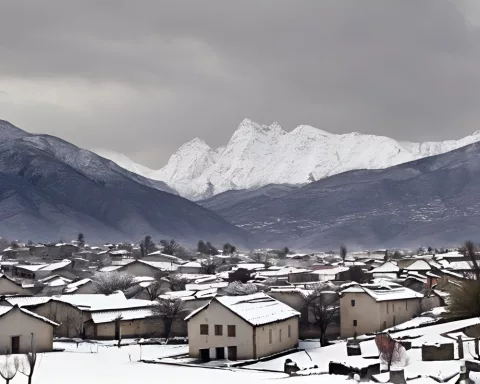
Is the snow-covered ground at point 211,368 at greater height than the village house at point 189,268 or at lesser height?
lesser

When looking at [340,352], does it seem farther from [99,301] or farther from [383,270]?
[383,270]

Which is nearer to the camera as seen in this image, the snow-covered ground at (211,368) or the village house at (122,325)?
the snow-covered ground at (211,368)

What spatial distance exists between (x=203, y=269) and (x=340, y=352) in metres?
77.5

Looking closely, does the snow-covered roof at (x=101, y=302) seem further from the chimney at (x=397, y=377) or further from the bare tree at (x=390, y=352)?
the chimney at (x=397, y=377)

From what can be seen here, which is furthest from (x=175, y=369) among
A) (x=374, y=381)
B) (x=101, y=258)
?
(x=101, y=258)

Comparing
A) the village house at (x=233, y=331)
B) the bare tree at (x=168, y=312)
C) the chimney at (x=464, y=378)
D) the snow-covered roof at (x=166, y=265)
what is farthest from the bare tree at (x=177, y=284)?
the chimney at (x=464, y=378)

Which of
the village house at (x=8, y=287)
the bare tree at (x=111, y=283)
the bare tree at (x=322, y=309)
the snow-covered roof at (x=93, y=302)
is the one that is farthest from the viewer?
the bare tree at (x=111, y=283)

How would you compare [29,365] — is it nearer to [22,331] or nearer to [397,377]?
[22,331]

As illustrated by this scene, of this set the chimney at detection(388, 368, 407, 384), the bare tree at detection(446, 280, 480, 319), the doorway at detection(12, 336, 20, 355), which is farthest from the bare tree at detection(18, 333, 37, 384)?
the bare tree at detection(446, 280, 480, 319)

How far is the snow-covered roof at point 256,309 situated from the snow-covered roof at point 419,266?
44412 mm

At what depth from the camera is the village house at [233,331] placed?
50.8 metres

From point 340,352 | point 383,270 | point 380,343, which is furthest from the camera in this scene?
point 383,270

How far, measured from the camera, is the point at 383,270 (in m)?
98.9

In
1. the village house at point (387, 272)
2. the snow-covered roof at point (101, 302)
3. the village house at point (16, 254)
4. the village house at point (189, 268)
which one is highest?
the village house at point (16, 254)
